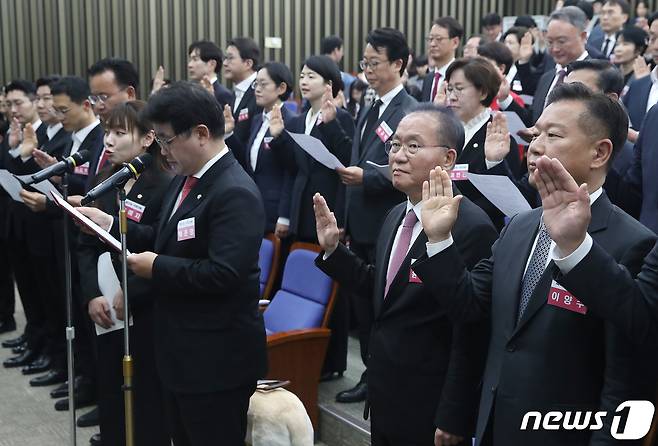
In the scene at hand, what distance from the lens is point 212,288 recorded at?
6.85ft

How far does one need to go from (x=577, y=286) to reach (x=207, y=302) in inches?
44.1

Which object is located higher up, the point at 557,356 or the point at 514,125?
the point at 514,125

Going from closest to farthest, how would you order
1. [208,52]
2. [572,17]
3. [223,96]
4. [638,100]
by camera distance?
[638,100] < [572,17] < [223,96] < [208,52]

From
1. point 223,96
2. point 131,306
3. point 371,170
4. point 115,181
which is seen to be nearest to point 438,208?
point 115,181

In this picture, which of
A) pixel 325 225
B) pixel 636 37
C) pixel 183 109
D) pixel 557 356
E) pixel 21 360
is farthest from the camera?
pixel 636 37

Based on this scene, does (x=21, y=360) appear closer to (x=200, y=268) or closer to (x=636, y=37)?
(x=200, y=268)

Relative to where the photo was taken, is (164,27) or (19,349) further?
(164,27)

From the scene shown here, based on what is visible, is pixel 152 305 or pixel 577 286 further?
pixel 152 305

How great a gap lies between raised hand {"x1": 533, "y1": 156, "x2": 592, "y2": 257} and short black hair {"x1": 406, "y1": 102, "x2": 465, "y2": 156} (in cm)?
72

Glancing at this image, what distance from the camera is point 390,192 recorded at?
340 centimetres

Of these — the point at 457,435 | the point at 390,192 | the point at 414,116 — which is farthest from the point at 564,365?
the point at 390,192

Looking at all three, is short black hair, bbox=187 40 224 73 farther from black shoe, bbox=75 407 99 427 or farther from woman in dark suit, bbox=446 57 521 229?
black shoe, bbox=75 407 99 427

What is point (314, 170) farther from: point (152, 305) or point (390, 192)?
point (152, 305)

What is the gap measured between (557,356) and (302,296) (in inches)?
80.6
